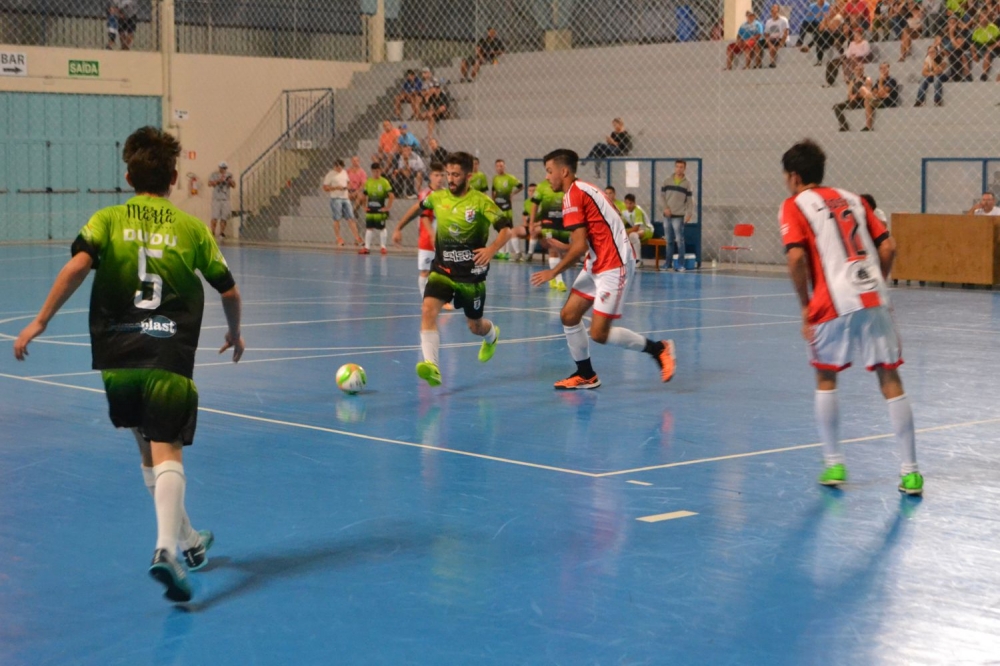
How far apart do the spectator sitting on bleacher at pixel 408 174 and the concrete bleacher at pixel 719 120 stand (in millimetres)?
1437

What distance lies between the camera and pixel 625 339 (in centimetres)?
1184

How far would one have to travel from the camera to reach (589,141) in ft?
110

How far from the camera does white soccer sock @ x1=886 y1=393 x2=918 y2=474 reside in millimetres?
7492

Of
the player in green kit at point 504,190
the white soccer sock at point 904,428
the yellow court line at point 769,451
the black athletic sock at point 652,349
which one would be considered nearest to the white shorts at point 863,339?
the white soccer sock at point 904,428

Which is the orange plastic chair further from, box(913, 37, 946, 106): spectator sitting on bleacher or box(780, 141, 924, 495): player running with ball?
box(780, 141, 924, 495): player running with ball

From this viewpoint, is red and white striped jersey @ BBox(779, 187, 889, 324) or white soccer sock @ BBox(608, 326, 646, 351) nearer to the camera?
red and white striped jersey @ BBox(779, 187, 889, 324)

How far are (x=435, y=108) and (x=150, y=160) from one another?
32.0 meters

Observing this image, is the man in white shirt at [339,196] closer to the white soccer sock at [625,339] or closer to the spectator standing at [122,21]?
the spectator standing at [122,21]

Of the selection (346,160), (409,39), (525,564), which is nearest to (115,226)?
(525,564)

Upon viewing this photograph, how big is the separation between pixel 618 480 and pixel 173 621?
326 centimetres

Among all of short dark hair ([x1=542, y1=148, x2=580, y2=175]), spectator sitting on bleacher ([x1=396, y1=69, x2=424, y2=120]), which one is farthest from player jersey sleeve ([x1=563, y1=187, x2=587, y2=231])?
spectator sitting on bleacher ([x1=396, y1=69, x2=424, y2=120])

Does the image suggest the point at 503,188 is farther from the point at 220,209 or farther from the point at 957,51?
the point at 220,209

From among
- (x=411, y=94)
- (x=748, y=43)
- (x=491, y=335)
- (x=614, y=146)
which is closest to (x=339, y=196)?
(x=411, y=94)

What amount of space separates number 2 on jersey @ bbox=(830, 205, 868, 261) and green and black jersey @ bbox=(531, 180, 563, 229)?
17.7m
